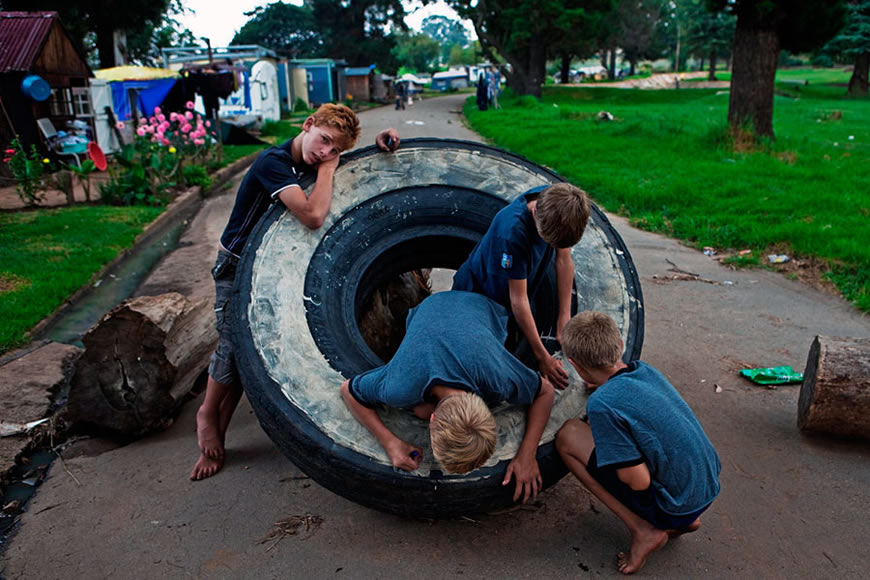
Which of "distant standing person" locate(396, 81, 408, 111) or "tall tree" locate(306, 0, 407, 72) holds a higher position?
"tall tree" locate(306, 0, 407, 72)

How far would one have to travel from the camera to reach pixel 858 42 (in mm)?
30828

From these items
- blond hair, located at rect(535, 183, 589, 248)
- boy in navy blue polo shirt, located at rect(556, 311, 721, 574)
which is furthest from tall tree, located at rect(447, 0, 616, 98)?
boy in navy blue polo shirt, located at rect(556, 311, 721, 574)

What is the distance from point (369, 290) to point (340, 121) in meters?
0.95

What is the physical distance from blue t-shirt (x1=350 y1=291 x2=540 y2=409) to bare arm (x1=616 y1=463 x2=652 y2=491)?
1.48ft

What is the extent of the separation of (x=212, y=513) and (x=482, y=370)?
4.57 feet

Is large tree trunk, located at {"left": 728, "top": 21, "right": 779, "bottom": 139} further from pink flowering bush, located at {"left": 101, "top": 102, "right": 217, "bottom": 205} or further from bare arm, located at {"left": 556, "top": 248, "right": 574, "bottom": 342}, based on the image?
bare arm, located at {"left": 556, "top": 248, "right": 574, "bottom": 342}

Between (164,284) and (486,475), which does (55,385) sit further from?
(486,475)

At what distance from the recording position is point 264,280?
3.11 meters

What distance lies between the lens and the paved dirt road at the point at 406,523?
2580 mm

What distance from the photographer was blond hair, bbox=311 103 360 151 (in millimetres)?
3266

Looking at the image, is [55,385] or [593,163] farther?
[593,163]

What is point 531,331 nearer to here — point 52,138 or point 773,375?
point 773,375

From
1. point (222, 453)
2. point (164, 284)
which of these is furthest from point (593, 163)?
point (222, 453)

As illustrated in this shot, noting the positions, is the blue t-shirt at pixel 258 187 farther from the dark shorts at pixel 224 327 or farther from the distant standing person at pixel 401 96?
the distant standing person at pixel 401 96
